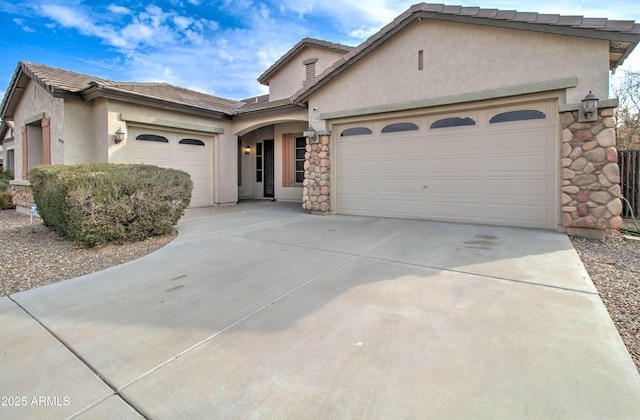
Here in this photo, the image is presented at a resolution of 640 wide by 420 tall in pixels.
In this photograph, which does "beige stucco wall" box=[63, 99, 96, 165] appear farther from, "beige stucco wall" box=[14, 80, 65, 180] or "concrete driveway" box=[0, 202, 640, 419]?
"concrete driveway" box=[0, 202, 640, 419]

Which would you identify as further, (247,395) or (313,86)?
(313,86)

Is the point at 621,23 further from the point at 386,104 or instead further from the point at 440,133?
the point at 386,104

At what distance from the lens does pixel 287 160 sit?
45.3ft

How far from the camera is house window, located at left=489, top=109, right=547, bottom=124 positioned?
6704mm

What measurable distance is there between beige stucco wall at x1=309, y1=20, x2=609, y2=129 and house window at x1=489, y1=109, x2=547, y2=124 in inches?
23.1

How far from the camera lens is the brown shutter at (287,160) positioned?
539 inches

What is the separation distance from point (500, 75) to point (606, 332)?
19.2 ft

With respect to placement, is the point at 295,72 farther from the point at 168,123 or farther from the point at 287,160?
the point at 168,123

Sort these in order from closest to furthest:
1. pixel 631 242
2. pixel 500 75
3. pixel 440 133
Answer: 1. pixel 631 242
2. pixel 500 75
3. pixel 440 133

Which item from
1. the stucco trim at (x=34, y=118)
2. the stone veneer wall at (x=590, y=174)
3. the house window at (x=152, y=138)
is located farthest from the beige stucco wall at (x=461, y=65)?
the stucco trim at (x=34, y=118)

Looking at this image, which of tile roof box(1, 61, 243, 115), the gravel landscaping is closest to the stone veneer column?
the gravel landscaping

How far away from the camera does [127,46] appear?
13383mm

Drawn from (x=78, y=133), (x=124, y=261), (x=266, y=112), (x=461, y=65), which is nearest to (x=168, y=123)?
(x=78, y=133)

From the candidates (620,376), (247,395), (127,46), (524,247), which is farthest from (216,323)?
(127,46)
